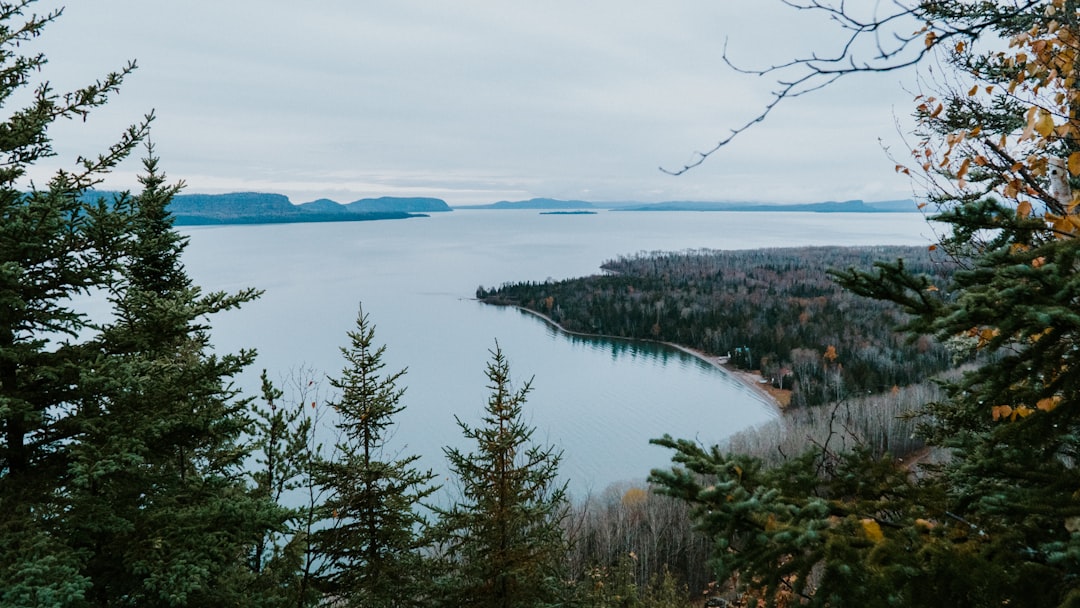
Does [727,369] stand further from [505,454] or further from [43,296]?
[43,296]

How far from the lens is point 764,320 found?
255 feet

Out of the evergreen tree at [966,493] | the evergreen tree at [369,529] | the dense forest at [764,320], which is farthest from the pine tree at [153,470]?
the dense forest at [764,320]

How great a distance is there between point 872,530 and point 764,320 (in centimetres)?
8074

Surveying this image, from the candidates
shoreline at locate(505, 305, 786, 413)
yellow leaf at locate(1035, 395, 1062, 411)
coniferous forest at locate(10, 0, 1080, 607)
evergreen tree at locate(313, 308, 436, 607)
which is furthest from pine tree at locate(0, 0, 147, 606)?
shoreline at locate(505, 305, 786, 413)

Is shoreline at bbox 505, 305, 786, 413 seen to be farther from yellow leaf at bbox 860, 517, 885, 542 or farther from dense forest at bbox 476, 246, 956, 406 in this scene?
yellow leaf at bbox 860, 517, 885, 542

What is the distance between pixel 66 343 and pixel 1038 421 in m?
7.45

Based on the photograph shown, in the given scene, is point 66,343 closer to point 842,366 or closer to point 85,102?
point 85,102

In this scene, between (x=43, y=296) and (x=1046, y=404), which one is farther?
(x=43, y=296)

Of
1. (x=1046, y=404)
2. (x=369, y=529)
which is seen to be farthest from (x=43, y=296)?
(x=1046, y=404)

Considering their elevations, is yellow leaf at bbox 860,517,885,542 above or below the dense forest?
above

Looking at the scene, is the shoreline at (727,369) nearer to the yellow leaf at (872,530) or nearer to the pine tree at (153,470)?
the pine tree at (153,470)

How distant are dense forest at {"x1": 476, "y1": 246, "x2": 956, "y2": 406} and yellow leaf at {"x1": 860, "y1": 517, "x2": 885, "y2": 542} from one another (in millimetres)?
34004

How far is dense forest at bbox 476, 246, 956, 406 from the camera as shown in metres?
54.7

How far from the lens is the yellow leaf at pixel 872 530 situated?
221 cm
